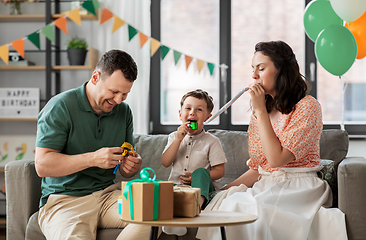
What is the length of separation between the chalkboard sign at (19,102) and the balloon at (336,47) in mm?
2391

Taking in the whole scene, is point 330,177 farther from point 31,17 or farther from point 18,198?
point 31,17

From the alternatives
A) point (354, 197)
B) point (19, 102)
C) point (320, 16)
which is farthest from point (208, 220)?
point (19, 102)

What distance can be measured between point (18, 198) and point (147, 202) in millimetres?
1013

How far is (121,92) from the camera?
1.66 meters

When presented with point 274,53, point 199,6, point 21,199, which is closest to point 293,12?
point 199,6

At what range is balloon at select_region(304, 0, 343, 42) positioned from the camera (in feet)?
8.30

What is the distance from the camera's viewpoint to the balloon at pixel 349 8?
229cm

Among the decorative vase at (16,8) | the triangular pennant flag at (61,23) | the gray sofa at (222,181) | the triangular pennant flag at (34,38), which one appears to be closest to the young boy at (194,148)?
the gray sofa at (222,181)

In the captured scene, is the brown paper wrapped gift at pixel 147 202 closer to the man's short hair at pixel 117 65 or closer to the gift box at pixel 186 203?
the gift box at pixel 186 203

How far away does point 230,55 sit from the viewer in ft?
10.7

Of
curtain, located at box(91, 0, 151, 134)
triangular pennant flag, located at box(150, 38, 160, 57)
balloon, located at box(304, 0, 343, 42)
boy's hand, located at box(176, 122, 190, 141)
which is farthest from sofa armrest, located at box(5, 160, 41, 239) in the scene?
balloon, located at box(304, 0, 343, 42)

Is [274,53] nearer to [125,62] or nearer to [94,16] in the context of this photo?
[125,62]

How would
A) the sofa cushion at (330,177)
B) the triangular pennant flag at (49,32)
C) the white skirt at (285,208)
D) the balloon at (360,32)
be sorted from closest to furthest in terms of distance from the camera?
the white skirt at (285,208), the sofa cushion at (330,177), the balloon at (360,32), the triangular pennant flag at (49,32)

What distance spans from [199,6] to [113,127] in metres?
1.95
